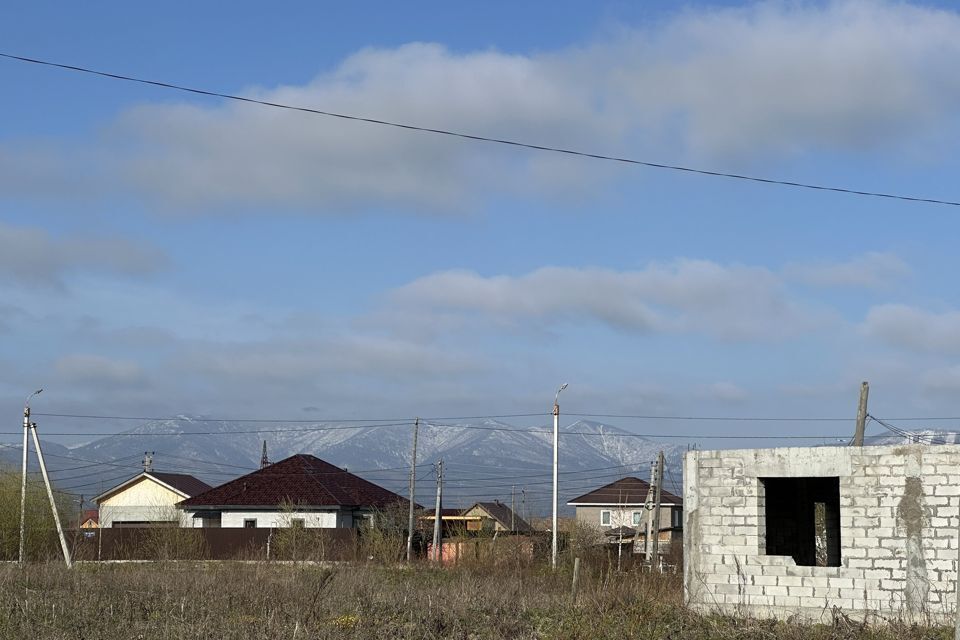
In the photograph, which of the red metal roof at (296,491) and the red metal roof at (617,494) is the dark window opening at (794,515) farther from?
the red metal roof at (617,494)

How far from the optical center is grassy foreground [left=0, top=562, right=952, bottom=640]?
17.6 metres

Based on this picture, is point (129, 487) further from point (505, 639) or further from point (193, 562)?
point (505, 639)

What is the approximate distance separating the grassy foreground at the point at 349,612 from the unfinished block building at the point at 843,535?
65 centimetres

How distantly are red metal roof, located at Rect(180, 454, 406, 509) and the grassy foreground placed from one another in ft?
81.9

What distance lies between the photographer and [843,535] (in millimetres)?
19734

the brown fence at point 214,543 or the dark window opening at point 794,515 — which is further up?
the dark window opening at point 794,515

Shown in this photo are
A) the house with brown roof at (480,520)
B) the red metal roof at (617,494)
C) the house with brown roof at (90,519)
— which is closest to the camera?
the house with brown roof at (480,520)

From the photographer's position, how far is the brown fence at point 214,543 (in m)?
45.2

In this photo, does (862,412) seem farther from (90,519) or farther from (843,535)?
(90,519)

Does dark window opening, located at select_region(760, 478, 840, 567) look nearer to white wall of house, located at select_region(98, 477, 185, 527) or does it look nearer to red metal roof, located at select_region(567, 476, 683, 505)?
white wall of house, located at select_region(98, 477, 185, 527)

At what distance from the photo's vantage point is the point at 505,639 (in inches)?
703

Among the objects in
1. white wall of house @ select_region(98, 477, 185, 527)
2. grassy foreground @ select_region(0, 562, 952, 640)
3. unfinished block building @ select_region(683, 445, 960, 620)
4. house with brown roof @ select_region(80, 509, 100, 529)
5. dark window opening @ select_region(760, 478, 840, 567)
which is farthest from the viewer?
house with brown roof @ select_region(80, 509, 100, 529)

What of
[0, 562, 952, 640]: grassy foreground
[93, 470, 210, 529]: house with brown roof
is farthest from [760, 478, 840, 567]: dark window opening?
[93, 470, 210, 529]: house with brown roof

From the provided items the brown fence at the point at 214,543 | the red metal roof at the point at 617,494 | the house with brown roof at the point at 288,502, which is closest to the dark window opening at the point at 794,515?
the brown fence at the point at 214,543
